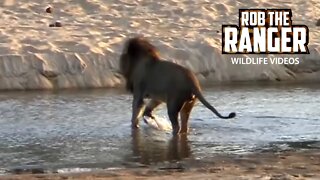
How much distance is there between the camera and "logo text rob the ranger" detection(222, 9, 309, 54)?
20047 mm

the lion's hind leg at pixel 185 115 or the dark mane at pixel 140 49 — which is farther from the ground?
the dark mane at pixel 140 49

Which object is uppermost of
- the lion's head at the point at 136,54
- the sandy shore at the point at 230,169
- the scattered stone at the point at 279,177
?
the lion's head at the point at 136,54

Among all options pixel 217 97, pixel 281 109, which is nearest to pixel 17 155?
pixel 281 109

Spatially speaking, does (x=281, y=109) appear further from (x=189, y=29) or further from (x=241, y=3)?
(x=241, y=3)

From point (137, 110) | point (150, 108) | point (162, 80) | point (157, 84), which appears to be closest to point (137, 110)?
point (137, 110)

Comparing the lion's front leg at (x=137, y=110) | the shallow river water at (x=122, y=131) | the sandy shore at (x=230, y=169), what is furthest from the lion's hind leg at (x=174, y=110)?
the sandy shore at (x=230, y=169)

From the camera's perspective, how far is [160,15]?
25.3 metres

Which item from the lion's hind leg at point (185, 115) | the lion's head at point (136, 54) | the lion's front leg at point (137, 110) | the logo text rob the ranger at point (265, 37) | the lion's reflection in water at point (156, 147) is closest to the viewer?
the lion's reflection in water at point (156, 147)

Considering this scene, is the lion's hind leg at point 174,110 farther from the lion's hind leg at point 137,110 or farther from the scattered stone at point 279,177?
the scattered stone at point 279,177

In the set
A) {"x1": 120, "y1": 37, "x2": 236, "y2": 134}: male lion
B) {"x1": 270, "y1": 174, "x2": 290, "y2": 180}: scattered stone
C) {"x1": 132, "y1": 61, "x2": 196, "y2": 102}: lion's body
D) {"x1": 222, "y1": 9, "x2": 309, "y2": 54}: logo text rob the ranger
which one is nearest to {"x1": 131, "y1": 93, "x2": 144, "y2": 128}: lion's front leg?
{"x1": 120, "y1": 37, "x2": 236, "y2": 134}: male lion

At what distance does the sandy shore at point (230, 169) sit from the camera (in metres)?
7.63

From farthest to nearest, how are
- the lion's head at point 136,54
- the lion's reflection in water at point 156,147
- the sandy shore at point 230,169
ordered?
the lion's head at point 136,54 → the lion's reflection in water at point 156,147 → the sandy shore at point 230,169

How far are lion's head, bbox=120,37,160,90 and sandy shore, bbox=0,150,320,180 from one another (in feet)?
9.98

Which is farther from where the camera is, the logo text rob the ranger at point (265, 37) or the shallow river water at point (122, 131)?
the logo text rob the ranger at point (265, 37)
